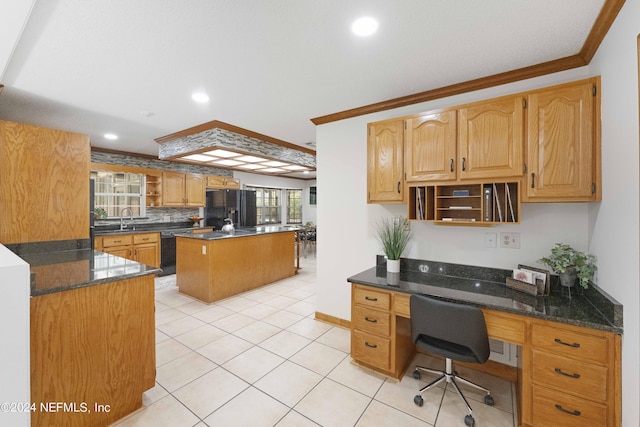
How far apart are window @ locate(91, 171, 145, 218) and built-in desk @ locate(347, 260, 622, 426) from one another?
5642 millimetres

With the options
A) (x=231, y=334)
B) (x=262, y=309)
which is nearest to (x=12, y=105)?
(x=231, y=334)

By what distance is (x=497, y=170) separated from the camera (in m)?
2.04

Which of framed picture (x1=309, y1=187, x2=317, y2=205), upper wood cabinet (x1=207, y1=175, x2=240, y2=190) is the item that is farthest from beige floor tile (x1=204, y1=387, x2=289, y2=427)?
framed picture (x1=309, y1=187, x2=317, y2=205)

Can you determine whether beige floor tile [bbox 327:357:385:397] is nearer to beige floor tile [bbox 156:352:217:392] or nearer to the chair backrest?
the chair backrest

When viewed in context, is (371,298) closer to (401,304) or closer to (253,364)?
(401,304)

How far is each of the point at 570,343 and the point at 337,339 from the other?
1.96 meters

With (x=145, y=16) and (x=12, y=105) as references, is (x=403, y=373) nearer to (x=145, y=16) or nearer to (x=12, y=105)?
(x=145, y=16)

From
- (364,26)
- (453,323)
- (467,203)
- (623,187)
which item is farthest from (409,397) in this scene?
(364,26)

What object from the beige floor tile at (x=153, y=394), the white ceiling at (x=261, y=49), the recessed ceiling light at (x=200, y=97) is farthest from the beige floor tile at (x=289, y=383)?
the recessed ceiling light at (x=200, y=97)

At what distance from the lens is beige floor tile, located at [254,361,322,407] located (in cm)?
206

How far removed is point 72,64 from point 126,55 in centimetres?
51

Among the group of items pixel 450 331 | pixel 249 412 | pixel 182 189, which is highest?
pixel 182 189

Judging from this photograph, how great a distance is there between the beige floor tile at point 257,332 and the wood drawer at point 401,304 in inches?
61.5

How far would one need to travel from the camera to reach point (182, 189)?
6020 mm
